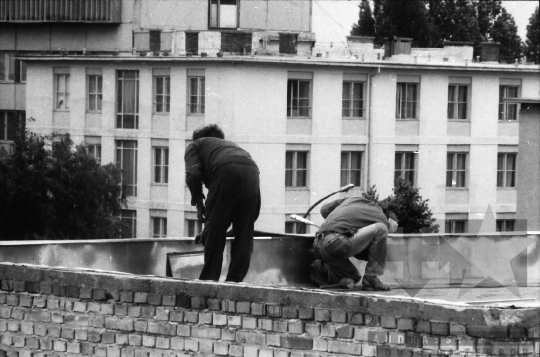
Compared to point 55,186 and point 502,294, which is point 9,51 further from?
point 502,294

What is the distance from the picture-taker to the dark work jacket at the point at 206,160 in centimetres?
992

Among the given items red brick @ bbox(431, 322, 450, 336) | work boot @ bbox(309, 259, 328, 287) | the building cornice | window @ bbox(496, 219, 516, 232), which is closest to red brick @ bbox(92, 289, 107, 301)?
red brick @ bbox(431, 322, 450, 336)

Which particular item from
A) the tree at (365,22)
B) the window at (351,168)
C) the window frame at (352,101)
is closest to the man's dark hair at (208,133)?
the window frame at (352,101)

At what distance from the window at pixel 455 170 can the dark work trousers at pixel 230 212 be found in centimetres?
4323

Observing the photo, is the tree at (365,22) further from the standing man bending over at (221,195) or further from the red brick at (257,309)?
the red brick at (257,309)

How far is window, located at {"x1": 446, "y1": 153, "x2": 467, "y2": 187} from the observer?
52750 mm

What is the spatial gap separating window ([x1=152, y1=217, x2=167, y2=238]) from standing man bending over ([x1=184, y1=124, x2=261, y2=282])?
38.7 metres

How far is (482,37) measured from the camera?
7619 centimetres

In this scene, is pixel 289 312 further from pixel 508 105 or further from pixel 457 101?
pixel 508 105

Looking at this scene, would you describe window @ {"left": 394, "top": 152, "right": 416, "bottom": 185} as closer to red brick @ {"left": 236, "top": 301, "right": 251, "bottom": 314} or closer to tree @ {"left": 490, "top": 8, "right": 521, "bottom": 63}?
tree @ {"left": 490, "top": 8, "right": 521, "bottom": 63}

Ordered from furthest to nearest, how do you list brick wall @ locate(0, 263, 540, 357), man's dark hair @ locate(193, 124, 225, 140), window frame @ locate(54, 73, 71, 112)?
window frame @ locate(54, 73, 71, 112) → man's dark hair @ locate(193, 124, 225, 140) → brick wall @ locate(0, 263, 540, 357)

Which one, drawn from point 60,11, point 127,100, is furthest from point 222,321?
point 60,11

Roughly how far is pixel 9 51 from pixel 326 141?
16.4 metres

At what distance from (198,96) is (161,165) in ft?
10.9
